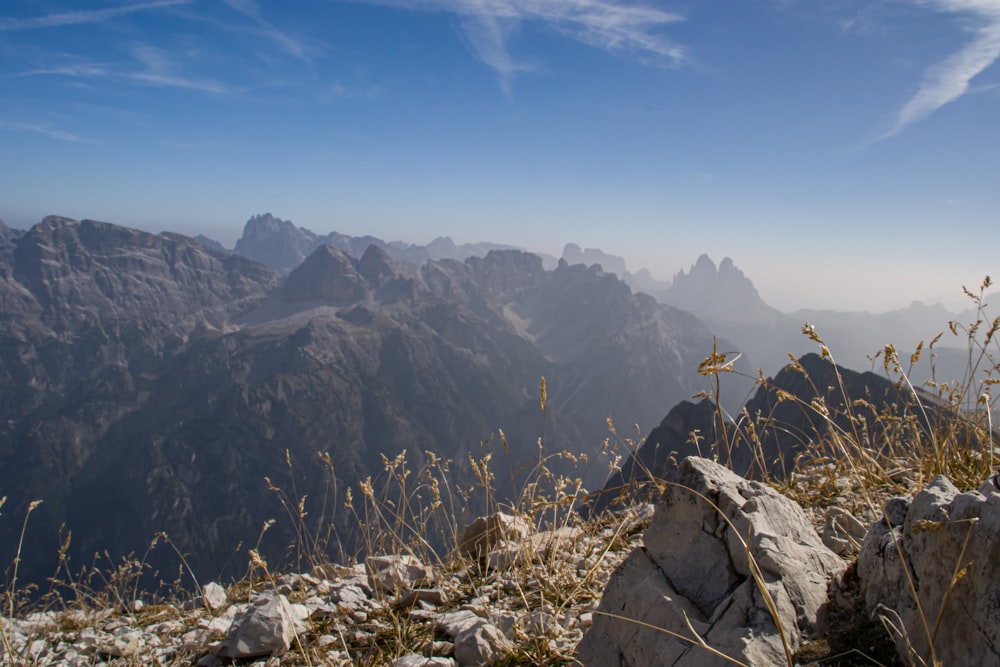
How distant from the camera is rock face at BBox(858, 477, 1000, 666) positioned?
5.78ft

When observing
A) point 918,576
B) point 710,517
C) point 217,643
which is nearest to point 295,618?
point 217,643

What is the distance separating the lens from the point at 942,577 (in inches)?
79.0

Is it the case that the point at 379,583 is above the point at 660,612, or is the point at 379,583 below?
below

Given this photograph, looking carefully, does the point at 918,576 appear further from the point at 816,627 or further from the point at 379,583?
the point at 379,583

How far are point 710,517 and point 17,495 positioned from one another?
24156cm

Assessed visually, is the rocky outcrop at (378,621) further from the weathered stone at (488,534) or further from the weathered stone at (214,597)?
the weathered stone at (488,534)

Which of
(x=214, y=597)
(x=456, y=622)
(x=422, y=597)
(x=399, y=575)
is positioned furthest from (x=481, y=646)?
(x=214, y=597)

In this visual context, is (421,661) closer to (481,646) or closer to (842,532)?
(481,646)

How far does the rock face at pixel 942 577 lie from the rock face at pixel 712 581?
302 mm

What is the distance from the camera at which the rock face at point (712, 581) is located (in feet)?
7.20

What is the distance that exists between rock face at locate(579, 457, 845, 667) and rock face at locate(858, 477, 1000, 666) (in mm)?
302

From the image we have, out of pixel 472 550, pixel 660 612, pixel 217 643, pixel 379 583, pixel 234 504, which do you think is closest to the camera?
pixel 660 612

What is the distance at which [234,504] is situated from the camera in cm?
15938

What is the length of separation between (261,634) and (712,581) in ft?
10.0
